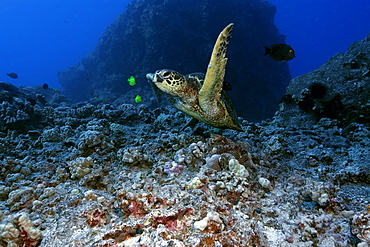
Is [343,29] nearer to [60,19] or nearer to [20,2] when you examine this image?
[60,19]

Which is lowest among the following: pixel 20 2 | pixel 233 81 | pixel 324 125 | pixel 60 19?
pixel 324 125

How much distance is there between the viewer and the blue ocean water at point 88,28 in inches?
4080

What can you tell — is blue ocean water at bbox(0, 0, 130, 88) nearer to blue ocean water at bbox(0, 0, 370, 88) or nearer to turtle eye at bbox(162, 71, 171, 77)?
blue ocean water at bbox(0, 0, 370, 88)

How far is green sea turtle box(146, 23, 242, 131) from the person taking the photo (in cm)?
246

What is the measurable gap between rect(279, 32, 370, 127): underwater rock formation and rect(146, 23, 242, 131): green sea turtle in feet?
10.5

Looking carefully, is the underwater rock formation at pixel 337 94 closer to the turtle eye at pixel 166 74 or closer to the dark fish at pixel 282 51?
the dark fish at pixel 282 51

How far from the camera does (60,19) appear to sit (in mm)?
114750

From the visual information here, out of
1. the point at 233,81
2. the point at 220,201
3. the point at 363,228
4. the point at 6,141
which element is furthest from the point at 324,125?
the point at 233,81

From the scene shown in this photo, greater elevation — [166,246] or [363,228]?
[363,228]

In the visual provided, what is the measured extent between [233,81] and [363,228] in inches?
636

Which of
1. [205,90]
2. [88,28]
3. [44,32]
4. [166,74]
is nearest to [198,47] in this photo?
[166,74]

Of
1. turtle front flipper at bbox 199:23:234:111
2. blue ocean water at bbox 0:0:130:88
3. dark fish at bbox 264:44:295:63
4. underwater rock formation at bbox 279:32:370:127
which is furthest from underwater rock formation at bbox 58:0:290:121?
blue ocean water at bbox 0:0:130:88

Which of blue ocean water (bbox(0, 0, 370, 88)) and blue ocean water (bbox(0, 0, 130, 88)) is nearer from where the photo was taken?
blue ocean water (bbox(0, 0, 130, 88))

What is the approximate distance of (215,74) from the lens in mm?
2520
